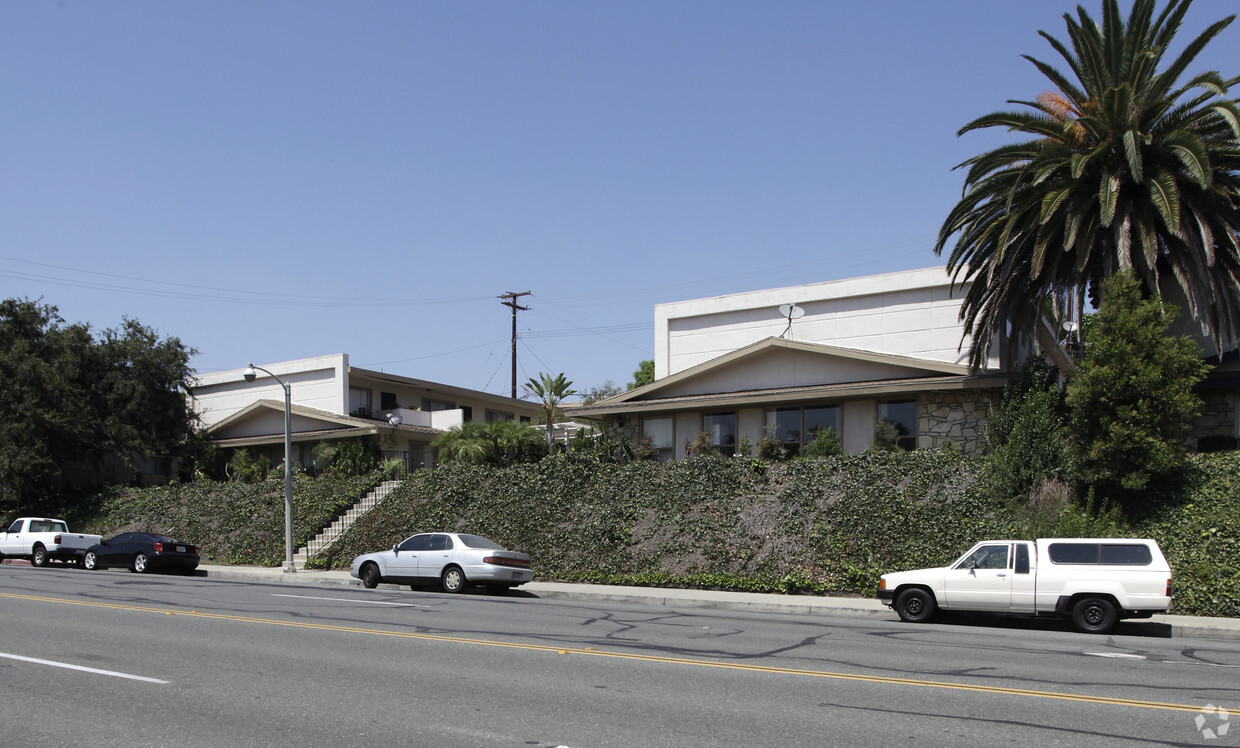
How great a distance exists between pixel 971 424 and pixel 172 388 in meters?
33.1

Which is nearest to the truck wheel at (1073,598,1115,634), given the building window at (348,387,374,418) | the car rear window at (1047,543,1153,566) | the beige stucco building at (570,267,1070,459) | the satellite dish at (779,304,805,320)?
the car rear window at (1047,543,1153,566)

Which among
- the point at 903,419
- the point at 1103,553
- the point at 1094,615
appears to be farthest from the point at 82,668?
the point at 903,419

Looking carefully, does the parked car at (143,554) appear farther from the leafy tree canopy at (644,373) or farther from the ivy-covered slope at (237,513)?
the leafy tree canopy at (644,373)

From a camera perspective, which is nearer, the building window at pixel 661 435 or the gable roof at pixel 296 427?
the building window at pixel 661 435

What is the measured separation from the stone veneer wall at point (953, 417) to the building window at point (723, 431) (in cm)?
548

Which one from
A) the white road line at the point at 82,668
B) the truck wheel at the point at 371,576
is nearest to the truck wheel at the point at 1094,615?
the white road line at the point at 82,668

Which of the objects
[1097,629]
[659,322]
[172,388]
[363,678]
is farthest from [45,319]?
[1097,629]

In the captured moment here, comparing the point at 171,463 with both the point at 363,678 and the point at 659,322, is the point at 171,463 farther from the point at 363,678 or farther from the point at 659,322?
the point at 363,678

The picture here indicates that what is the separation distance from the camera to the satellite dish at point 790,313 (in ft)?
94.8

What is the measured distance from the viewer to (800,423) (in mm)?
27984

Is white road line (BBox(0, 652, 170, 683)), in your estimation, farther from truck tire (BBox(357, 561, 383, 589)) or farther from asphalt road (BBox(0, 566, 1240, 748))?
truck tire (BBox(357, 561, 383, 589))

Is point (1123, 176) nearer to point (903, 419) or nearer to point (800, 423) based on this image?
point (903, 419)

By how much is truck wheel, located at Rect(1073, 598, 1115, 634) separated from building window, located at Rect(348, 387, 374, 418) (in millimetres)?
30858

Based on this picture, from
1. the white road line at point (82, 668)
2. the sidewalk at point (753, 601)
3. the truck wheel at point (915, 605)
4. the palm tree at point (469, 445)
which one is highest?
the palm tree at point (469, 445)
